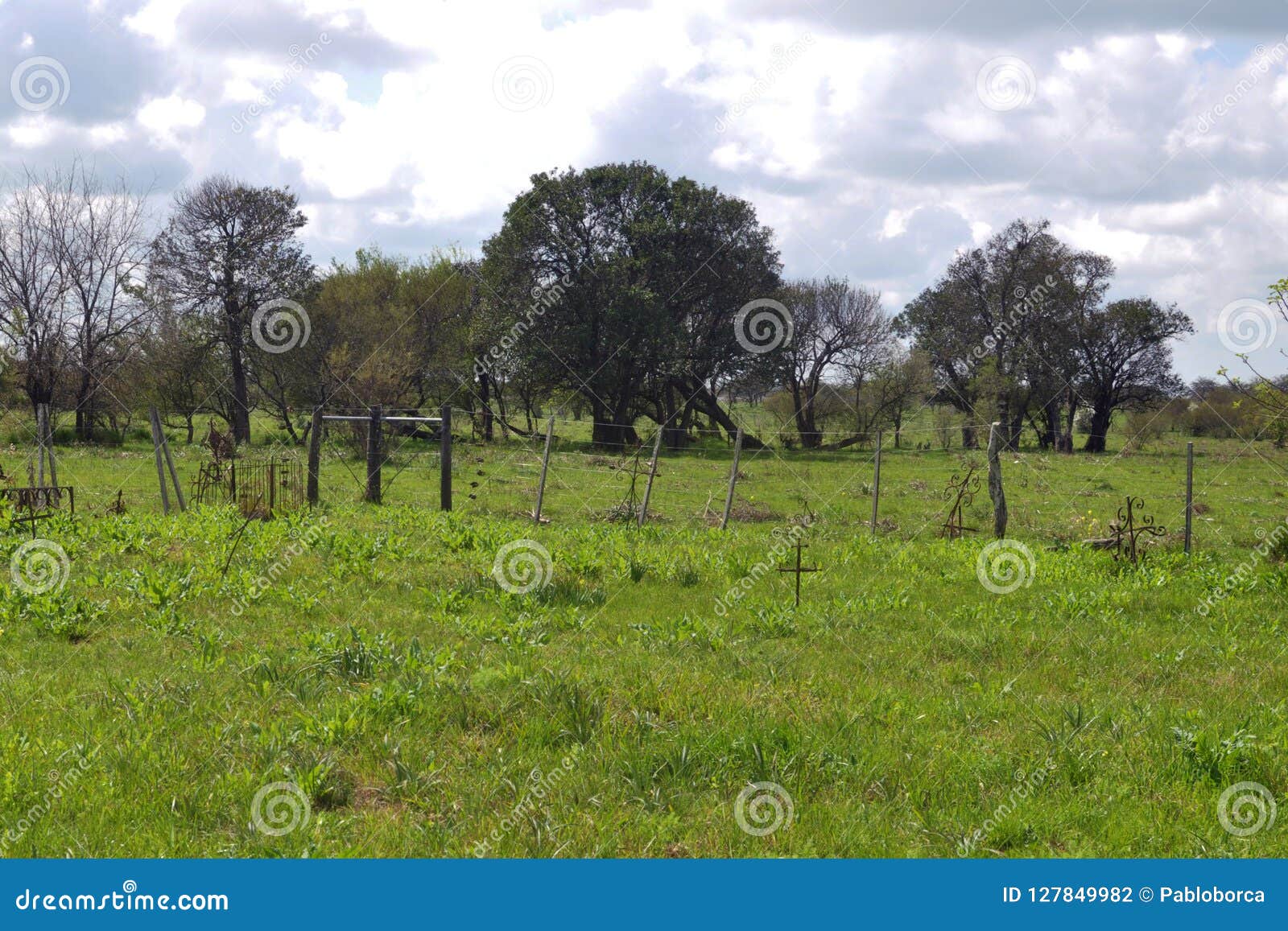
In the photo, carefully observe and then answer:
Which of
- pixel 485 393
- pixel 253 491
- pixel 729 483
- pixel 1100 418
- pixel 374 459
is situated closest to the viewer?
pixel 374 459

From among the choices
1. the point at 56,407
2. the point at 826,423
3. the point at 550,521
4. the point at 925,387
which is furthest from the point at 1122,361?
the point at 56,407

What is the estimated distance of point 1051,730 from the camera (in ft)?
22.4

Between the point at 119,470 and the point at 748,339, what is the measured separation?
28554mm

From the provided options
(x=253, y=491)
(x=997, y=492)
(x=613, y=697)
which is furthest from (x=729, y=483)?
(x=613, y=697)

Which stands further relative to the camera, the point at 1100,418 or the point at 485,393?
the point at 1100,418

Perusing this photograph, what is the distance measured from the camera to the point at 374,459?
18453mm

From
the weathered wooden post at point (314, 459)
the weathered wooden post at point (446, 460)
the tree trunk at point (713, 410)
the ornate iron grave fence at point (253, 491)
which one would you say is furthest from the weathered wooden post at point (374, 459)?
the tree trunk at point (713, 410)

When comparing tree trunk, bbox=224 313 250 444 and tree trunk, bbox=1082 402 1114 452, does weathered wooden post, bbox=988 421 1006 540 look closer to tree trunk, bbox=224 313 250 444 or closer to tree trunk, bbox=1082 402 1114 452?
tree trunk, bbox=224 313 250 444

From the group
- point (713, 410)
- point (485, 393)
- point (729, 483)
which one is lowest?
point (729, 483)

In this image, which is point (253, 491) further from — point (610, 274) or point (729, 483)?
point (610, 274)

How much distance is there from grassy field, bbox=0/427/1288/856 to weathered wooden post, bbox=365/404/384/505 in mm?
3640

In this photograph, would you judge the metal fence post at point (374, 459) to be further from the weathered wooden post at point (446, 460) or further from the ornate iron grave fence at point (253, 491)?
the weathered wooden post at point (446, 460)

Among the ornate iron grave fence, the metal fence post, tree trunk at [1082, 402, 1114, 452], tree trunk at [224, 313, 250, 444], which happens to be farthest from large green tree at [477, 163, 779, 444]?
tree trunk at [1082, 402, 1114, 452]

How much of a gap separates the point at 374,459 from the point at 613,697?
492 inches
